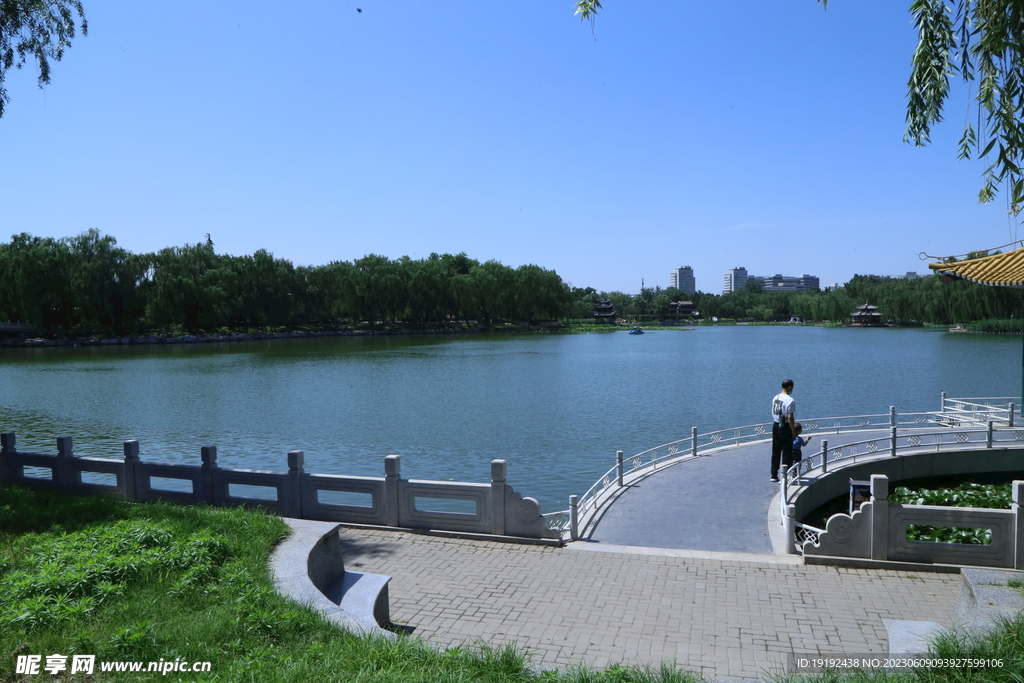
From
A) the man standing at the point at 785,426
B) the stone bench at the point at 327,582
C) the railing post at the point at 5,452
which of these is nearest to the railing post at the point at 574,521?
the stone bench at the point at 327,582

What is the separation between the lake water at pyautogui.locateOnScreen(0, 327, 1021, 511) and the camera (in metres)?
18.8

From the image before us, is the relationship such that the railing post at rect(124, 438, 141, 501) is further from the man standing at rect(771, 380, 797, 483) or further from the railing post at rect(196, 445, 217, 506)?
the man standing at rect(771, 380, 797, 483)

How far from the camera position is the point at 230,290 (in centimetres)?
7706

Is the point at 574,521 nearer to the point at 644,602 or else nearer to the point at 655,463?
the point at 644,602

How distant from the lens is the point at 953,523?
6906 mm

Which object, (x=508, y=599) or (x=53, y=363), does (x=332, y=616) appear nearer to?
(x=508, y=599)

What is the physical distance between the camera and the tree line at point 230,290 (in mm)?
64812

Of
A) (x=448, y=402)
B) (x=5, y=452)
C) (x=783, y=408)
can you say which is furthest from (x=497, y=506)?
(x=448, y=402)

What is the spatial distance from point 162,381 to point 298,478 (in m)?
32.2

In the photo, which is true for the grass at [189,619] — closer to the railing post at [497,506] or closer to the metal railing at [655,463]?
the railing post at [497,506]

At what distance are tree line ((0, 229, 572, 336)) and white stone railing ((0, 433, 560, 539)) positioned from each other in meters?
65.1

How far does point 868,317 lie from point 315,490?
126m

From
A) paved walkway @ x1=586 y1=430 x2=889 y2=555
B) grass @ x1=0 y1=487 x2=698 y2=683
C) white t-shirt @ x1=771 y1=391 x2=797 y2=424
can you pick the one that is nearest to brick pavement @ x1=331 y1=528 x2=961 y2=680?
paved walkway @ x1=586 y1=430 x2=889 y2=555

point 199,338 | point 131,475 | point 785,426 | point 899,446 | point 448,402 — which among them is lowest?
point 448,402
